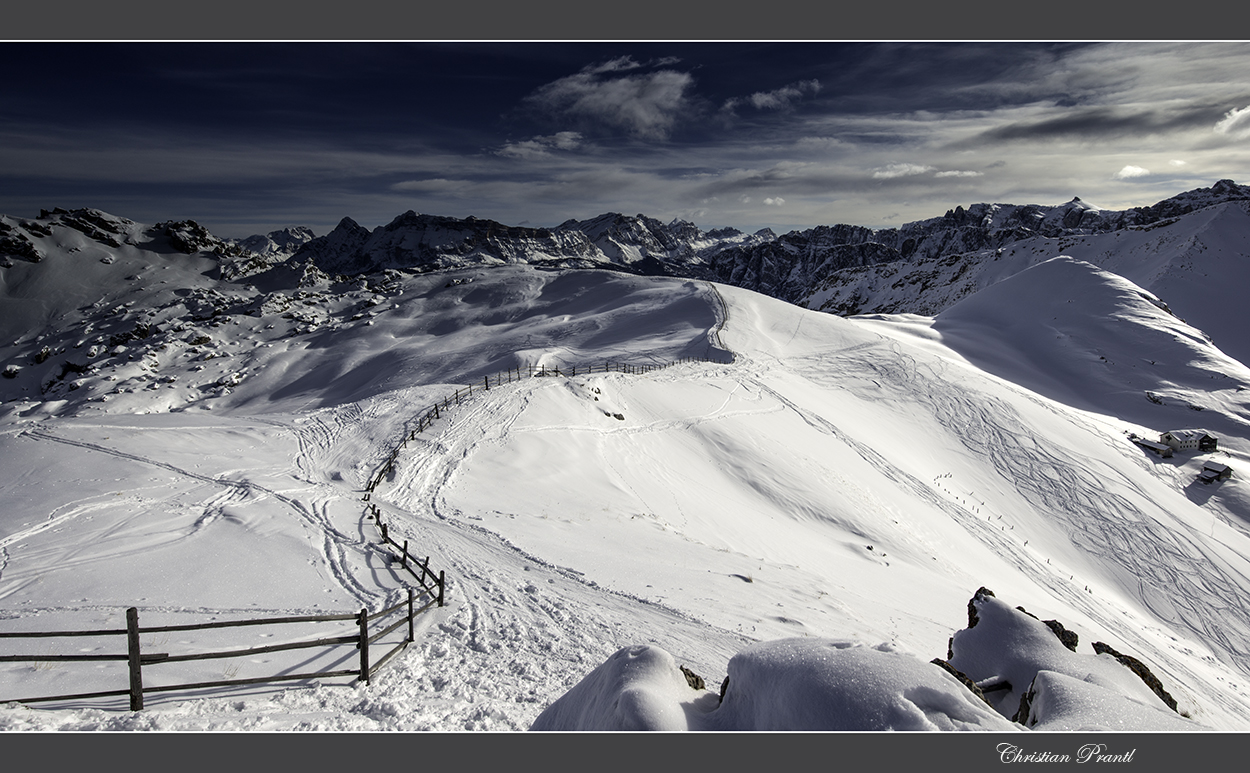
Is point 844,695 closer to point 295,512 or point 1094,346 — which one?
point 295,512

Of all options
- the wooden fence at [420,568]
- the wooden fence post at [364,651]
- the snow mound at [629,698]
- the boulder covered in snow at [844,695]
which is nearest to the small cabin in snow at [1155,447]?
the boulder covered in snow at [844,695]

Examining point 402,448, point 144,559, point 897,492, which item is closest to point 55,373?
point 402,448

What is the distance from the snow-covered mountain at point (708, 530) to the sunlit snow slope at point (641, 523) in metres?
0.11

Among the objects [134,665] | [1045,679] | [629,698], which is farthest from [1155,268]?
[134,665]

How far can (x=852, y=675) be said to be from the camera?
501 centimetres

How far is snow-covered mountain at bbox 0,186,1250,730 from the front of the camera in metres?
6.59

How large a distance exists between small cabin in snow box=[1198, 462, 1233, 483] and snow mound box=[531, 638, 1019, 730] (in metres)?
40.8

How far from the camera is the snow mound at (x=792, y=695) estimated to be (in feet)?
15.4

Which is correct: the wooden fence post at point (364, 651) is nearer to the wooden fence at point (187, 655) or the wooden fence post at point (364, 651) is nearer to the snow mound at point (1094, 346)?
the wooden fence at point (187, 655)

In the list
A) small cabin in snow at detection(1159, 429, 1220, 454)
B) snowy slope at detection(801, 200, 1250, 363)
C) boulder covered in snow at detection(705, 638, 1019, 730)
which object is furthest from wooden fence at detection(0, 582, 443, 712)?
snowy slope at detection(801, 200, 1250, 363)

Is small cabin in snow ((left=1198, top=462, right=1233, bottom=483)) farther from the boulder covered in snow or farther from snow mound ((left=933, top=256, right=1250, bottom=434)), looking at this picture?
the boulder covered in snow

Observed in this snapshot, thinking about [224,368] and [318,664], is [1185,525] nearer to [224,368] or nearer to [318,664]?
[318,664]

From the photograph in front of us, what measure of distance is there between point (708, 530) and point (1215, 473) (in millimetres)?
34685

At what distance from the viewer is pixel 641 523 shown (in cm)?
1728
